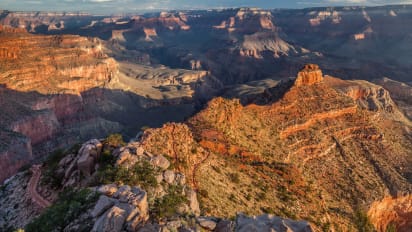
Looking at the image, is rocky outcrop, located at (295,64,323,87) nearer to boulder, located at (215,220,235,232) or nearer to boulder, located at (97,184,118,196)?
boulder, located at (215,220,235,232)

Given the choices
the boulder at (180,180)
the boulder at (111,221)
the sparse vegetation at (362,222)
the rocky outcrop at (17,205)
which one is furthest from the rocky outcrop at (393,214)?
the boulder at (111,221)

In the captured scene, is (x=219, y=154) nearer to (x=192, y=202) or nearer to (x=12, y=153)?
(x=192, y=202)

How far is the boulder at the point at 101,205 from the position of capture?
17406 mm

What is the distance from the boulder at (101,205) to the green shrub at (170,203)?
2.04 m

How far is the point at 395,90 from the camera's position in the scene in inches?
4872

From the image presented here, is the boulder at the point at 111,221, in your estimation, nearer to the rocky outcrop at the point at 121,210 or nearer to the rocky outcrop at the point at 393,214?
the rocky outcrop at the point at 121,210

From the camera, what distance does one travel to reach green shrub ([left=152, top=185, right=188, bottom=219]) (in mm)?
18352

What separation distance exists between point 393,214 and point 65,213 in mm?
39730

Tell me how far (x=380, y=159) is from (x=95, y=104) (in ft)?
266

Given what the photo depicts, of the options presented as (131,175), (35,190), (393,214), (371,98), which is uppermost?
(131,175)

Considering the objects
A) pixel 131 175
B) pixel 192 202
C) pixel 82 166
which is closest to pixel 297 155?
pixel 192 202

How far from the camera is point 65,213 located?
18.9 meters

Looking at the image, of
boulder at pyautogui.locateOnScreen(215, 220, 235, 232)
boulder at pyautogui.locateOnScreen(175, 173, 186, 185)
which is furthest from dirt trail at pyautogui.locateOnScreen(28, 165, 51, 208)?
boulder at pyautogui.locateOnScreen(215, 220, 235, 232)

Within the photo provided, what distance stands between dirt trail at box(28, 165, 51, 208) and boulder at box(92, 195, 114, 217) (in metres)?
8.67
